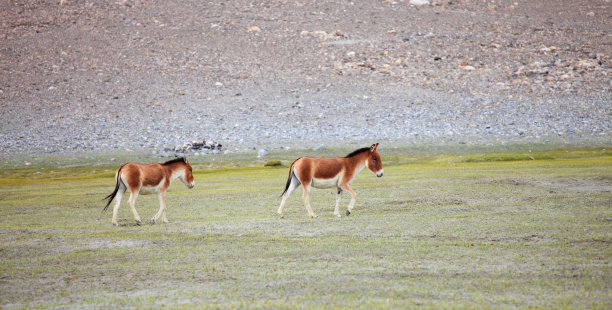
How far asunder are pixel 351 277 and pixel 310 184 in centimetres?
724

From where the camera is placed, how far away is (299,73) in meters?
69.2

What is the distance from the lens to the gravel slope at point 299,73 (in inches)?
2188

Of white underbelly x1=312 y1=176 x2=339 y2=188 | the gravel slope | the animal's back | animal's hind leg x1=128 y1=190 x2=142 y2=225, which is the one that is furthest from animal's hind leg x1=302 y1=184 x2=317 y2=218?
the gravel slope

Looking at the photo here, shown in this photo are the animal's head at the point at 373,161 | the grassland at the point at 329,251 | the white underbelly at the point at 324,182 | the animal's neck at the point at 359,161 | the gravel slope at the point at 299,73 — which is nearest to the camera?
the grassland at the point at 329,251

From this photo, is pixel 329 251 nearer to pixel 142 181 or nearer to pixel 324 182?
pixel 324 182

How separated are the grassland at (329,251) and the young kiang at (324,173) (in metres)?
0.61

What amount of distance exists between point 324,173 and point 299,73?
53131 millimetres

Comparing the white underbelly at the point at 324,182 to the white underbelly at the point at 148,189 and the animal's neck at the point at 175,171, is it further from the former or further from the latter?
the white underbelly at the point at 148,189

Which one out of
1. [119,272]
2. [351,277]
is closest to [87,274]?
[119,272]

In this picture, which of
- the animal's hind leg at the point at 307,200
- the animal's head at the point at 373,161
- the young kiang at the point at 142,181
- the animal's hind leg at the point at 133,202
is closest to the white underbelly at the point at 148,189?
the young kiang at the point at 142,181

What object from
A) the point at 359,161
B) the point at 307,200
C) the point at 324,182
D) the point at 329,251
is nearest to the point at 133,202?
the point at 307,200

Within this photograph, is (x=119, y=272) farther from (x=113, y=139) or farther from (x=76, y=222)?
(x=113, y=139)

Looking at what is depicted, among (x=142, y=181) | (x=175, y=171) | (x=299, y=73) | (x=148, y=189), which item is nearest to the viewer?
(x=142, y=181)

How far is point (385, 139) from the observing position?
53.3m
